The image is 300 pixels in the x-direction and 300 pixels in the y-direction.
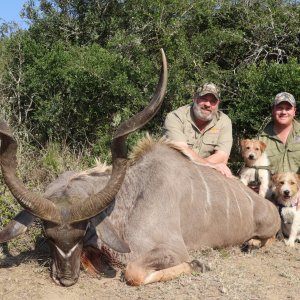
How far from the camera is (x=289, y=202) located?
5469 mm

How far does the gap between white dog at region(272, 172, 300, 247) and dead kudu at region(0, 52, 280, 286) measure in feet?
0.66

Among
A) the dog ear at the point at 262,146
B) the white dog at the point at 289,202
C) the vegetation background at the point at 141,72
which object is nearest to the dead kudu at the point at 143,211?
the white dog at the point at 289,202

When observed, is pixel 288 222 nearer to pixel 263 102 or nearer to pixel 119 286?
pixel 263 102

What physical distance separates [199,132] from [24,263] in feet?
7.63

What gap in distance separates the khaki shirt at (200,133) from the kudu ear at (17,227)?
81.8 inches

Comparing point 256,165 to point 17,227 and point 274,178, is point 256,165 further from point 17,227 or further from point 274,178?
point 17,227

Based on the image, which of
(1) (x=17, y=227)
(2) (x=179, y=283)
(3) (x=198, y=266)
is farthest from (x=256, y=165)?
(1) (x=17, y=227)

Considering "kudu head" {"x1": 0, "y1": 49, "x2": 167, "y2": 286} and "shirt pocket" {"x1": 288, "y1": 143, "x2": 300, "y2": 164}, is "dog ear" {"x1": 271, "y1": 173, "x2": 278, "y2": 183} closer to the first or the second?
"shirt pocket" {"x1": 288, "y1": 143, "x2": 300, "y2": 164}

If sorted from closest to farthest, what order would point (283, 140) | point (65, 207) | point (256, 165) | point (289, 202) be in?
point (65, 207), point (289, 202), point (256, 165), point (283, 140)

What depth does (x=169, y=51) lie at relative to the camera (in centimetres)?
709

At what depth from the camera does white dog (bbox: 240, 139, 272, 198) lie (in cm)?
577

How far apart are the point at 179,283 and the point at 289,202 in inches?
82.5

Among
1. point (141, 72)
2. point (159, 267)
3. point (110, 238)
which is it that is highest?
point (141, 72)

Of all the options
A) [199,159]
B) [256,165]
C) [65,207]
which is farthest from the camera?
[256,165]
